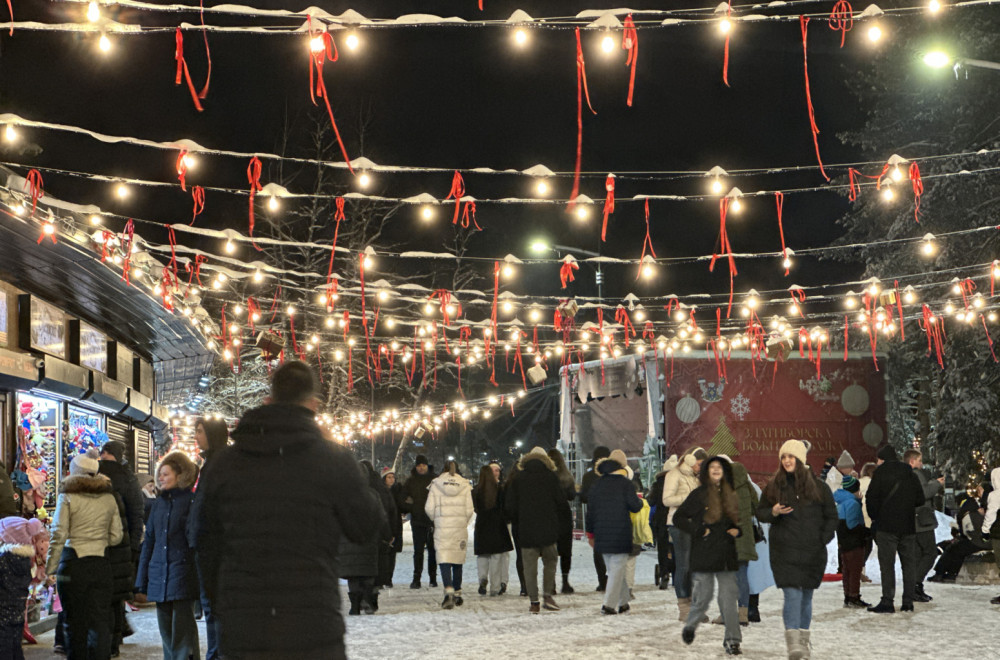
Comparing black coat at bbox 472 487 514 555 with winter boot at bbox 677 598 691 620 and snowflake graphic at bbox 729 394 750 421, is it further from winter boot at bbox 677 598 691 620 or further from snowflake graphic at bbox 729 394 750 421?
snowflake graphic at bbox 729 394 750 421

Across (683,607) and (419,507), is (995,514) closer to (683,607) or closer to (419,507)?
(683,607)

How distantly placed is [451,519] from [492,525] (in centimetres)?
66

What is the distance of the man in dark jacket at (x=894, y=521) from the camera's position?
11930 millimetres

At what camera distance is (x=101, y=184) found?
21.6 meters

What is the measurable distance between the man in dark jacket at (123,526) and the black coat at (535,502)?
4.23 m

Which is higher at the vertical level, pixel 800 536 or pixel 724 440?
pixel 724 440

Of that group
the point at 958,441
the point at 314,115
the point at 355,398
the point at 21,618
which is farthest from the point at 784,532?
the point at 355,398

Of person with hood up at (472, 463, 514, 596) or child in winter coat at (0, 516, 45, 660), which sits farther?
person with hood up at (472, 463, 514, 596)

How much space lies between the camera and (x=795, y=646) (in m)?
8.50

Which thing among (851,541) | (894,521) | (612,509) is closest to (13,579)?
(612,509)

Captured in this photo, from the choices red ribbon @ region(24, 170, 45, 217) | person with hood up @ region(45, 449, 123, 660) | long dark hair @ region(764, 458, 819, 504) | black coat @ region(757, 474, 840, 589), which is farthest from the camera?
red ribbon @ region(24, 170, 45, 217)

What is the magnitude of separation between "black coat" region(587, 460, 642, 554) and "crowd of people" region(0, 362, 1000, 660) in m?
0.02

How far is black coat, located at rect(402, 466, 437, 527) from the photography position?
15445 millimetres

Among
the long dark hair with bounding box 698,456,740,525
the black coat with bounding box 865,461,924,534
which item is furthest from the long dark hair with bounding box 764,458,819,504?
the black coat with bounding box 865,461,924,534
